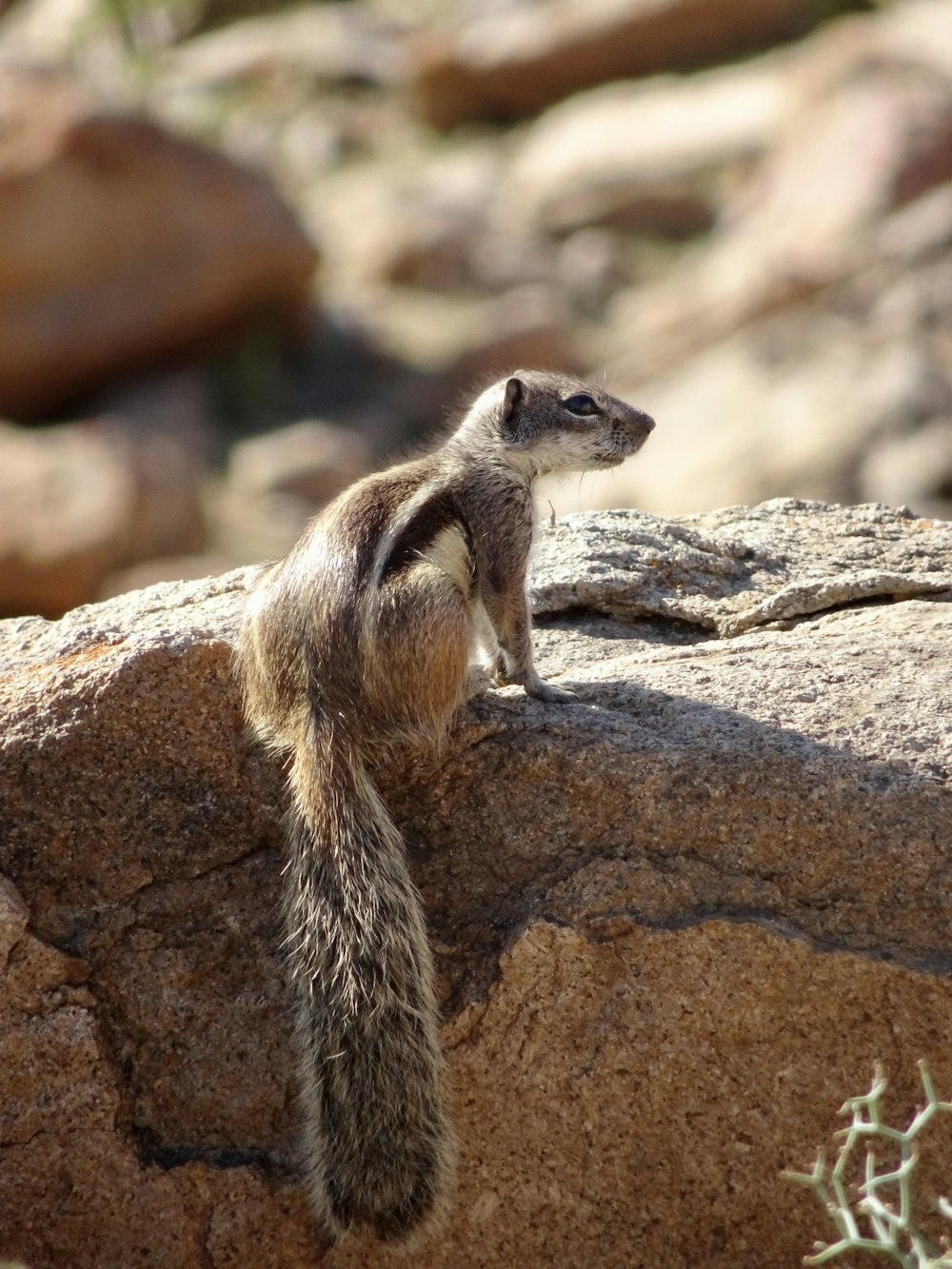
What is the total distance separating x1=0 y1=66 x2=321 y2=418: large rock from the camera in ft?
58.5

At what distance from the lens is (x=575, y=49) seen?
24.3 metres

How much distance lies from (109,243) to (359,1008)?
1545 cm

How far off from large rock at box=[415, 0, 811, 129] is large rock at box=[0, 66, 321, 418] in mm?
6613

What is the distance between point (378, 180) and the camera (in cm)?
2341

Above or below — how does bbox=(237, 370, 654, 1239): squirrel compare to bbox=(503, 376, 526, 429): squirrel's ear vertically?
below

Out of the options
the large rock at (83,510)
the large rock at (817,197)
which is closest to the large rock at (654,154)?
the large rock at (817,197)

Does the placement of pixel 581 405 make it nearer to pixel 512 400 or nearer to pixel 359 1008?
pixel 512 400

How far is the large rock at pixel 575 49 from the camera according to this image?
78.2 feet

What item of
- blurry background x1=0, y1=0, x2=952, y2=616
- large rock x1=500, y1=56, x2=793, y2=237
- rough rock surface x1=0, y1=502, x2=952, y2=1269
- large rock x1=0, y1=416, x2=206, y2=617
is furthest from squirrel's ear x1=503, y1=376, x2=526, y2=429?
large rock x1=500, y1=56, x2=793, y2=237

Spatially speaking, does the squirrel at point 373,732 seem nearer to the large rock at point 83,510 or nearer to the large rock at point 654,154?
the large rock at point 83,510

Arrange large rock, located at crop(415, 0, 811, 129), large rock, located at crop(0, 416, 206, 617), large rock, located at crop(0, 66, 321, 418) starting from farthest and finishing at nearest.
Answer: large rock, located at crop(415, 0, 811, 129) → large rock, located at crop(0, 66, 321, 418) → large rock, located at crop(0, 416, 206, 617)

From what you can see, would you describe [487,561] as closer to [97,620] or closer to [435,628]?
[435,628]

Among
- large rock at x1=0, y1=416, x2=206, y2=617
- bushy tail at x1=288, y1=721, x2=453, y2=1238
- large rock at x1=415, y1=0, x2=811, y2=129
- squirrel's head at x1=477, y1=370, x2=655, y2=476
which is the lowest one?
large rock at x1=0, y1=416, x2=206, y2=617

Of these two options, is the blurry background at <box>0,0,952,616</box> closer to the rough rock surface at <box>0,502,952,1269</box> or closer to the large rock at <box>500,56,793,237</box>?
the large rock at <box>500,56,793,237</box>
